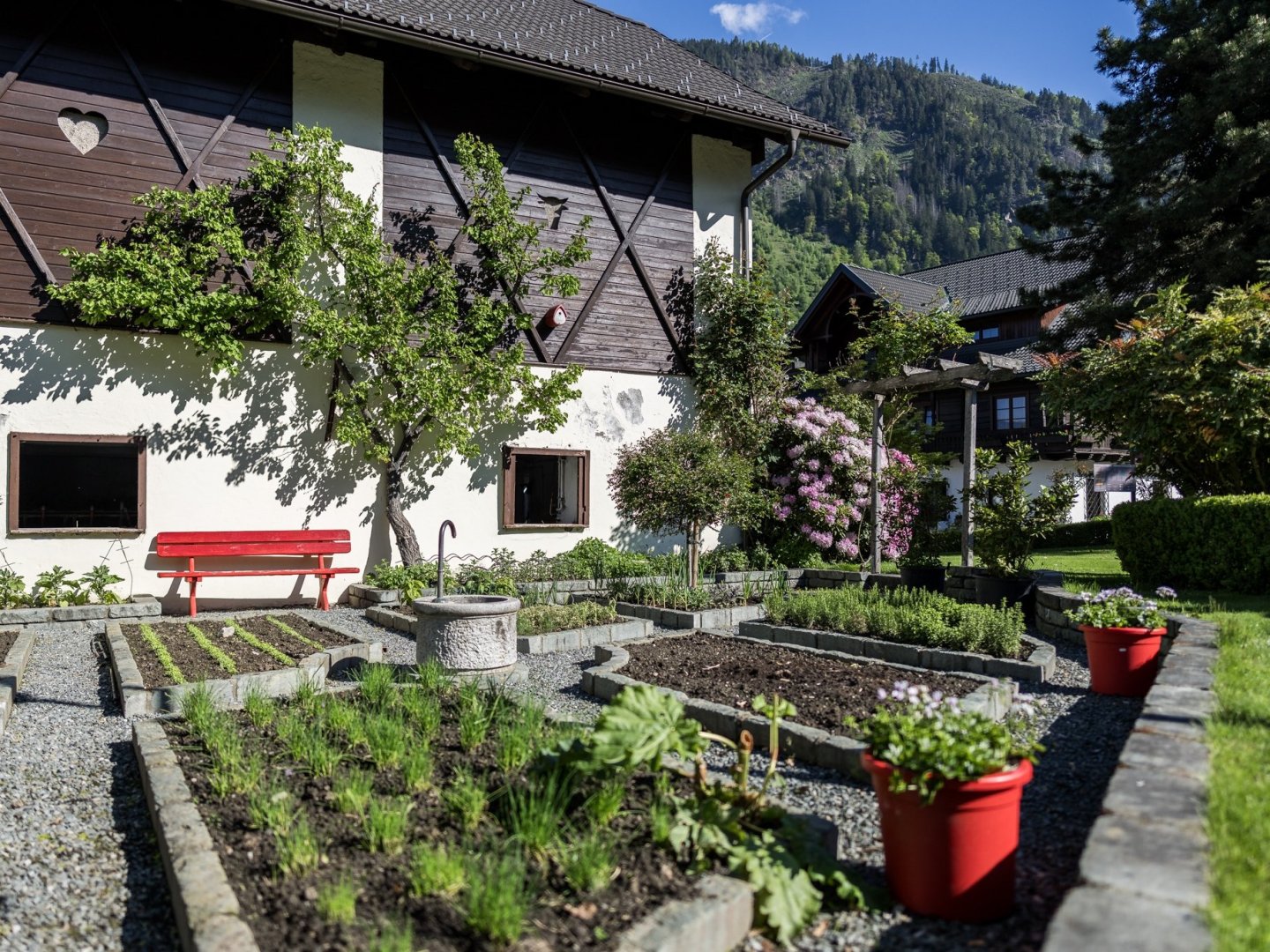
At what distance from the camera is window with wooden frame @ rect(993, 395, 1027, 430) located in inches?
1078

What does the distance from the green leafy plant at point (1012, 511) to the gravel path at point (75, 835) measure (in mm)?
7536

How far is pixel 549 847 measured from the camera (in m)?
2.88

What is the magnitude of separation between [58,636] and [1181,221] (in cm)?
1881

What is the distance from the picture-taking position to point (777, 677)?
588cm

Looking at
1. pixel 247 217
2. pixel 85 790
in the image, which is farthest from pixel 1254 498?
pixel 247 217

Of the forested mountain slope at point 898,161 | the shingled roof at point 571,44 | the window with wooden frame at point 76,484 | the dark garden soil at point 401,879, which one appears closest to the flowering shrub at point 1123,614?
the dark garden soil at point 401,879

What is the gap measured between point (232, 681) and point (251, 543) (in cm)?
470

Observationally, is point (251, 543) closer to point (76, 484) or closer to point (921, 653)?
point (921, 653)

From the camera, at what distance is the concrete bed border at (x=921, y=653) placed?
6.15m

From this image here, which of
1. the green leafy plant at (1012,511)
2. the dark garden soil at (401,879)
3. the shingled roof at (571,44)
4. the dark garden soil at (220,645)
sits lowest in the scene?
the dark garden soil at (401,879)

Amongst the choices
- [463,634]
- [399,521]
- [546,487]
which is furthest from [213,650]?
[546,487]

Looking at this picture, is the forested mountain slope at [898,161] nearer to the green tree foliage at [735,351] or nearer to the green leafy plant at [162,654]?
the green tree foliage at [735,351]

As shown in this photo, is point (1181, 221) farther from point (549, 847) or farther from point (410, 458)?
point (549, 847)

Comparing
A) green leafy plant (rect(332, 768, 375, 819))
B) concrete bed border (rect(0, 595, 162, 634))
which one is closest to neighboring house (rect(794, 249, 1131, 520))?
concrete bed border (rect(0, 595, 162, 634))
